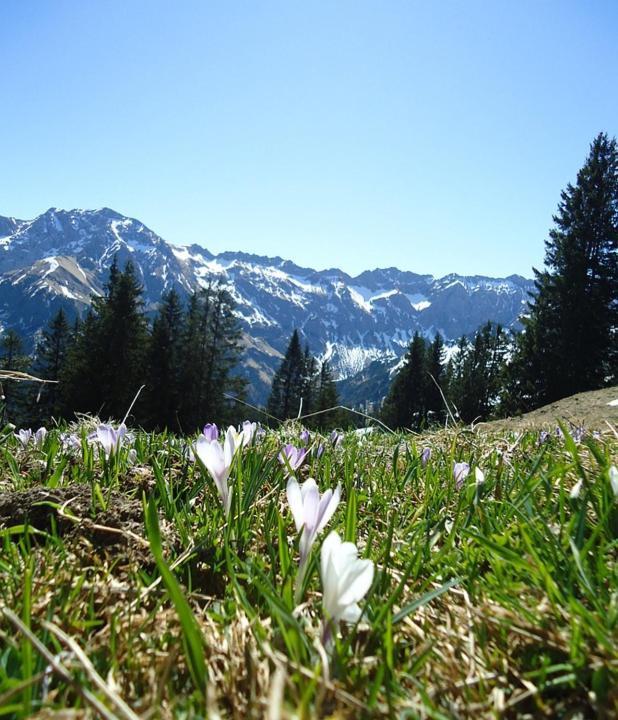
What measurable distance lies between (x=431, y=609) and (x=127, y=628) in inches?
29.9

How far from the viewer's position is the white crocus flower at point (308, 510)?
43.5 inches

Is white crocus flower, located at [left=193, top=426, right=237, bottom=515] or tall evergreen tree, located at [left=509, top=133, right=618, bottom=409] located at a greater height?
tall evergreen tree, located at [left=509, top=133, right=618, bottom=409]

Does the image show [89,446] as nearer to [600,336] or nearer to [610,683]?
[610,683]

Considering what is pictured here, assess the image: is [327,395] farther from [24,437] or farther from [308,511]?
[308,511]

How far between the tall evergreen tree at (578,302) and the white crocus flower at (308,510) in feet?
98.7

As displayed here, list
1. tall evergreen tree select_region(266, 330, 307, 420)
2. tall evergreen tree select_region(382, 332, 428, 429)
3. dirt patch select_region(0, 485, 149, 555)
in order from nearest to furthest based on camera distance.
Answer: dirt patch select_region(0, 485, 149, 555) → tall evergreen tree select_region(382, 332, 428, 429) → tall evergreen tree select_region(266, 330, 307, 420)

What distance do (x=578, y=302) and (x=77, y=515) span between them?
120 ft

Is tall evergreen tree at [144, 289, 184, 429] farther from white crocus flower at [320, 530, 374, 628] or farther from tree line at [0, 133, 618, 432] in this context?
white crocus flower at [320, 530, 374, 628]

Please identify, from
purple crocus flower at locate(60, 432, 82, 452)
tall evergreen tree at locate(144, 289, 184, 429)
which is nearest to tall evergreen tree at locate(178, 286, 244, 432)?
tall evergreen tree at locate(144, 289, 184, 429)

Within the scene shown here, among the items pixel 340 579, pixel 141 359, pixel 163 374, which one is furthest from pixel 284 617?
pixel 163 374

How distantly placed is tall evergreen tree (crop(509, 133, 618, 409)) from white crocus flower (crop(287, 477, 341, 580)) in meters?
30.1

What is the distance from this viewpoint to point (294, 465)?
2232 millimetres

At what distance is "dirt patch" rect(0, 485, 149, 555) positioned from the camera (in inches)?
61.7

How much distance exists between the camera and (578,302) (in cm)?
3231
